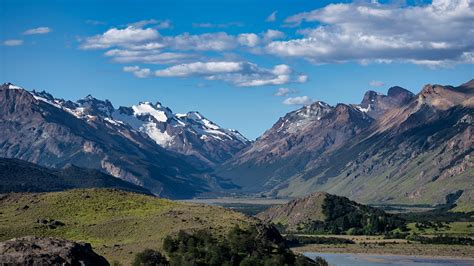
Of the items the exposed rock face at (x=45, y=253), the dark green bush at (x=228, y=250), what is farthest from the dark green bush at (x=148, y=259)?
the exposed rock face at (x=45, y=253)

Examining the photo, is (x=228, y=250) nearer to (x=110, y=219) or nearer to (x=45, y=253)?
(x=110, y=219)

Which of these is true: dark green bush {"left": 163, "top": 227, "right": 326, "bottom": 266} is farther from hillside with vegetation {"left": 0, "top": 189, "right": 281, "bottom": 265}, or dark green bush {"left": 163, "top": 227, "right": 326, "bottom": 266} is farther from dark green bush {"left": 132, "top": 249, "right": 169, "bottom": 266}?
hillside with vegetation {"left": 0, "top": 189, "right": 281, "bottom": 265}

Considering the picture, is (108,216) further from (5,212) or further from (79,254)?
(79,254)

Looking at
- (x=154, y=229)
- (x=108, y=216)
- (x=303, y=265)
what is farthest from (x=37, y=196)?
(x=303, y=265)

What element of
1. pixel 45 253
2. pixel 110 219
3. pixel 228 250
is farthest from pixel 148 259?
pixel 45 253

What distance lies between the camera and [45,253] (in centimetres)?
10106

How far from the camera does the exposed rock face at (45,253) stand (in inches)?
3907

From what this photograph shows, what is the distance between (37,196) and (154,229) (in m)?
39.8

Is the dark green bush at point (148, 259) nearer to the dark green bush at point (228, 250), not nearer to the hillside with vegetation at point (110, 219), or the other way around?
the dark green bush at point (228, 250)

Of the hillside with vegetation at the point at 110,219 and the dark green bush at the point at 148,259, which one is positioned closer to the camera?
the dark green bush at the point at 148,259

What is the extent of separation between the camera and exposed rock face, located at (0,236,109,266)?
326 feet

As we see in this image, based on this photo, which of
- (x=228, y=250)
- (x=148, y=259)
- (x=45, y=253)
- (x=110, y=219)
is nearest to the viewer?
(x=45, y=253)

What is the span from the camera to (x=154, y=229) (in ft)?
554

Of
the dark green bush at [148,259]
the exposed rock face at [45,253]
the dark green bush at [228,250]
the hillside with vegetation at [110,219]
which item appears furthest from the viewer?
the hillside with vegetation at [110,219]
